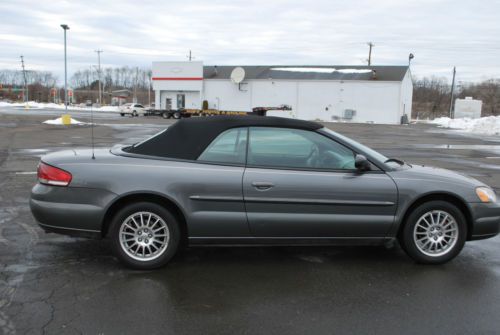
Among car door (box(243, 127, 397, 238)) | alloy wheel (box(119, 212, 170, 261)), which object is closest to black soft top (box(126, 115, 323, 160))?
car door (box(243, 127, 397, 238))

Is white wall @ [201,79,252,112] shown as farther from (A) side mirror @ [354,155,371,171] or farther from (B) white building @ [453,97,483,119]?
(A) side mirror @ [354,155,371,171]

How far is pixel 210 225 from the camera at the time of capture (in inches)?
175

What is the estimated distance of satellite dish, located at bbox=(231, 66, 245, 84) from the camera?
5362cm

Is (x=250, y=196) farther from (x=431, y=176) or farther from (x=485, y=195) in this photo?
(x=485, y=195)

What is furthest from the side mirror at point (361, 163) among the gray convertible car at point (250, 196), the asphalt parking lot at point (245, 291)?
the asphalt parking lot at point (245, 291)

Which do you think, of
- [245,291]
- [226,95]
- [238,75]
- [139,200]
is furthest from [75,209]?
[226,95]

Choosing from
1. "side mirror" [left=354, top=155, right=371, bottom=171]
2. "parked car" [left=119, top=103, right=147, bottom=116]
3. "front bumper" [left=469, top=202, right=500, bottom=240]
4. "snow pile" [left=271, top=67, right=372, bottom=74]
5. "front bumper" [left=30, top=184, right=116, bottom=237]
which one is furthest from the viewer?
"snow pile" [left=271, top=67, right=372, bottom=74]

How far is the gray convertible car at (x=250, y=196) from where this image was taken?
4402 millimetres

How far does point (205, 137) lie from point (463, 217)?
276cm

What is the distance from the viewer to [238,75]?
177 feet

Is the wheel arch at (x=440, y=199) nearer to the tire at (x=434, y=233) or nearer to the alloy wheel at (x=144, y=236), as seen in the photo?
the tire at (x=434, y=233)

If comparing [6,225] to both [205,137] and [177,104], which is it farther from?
[177,104]

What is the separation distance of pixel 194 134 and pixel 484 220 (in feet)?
10.2

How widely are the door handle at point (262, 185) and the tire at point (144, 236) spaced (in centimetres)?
84
